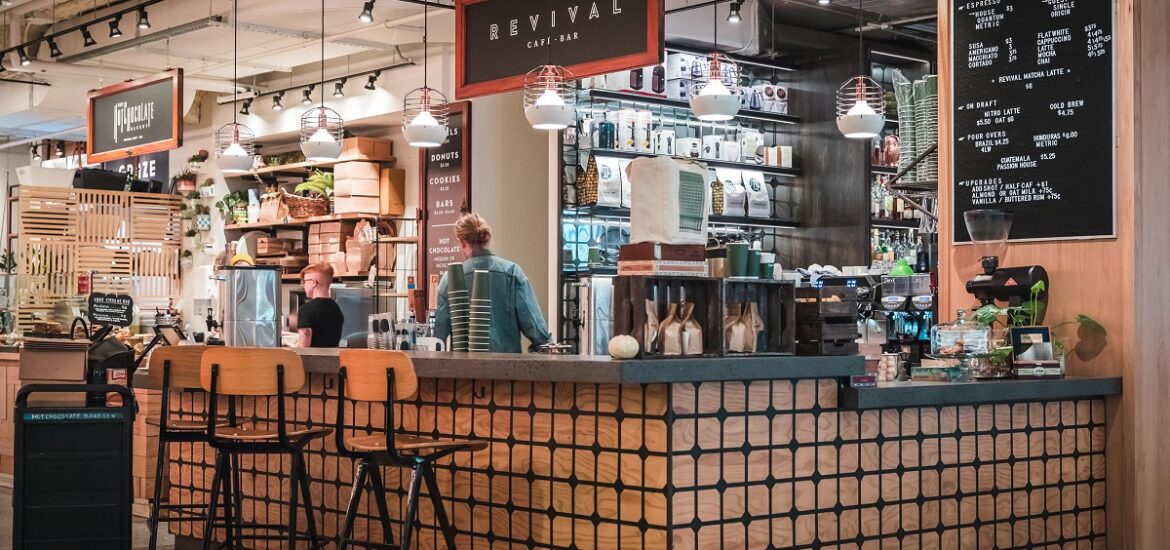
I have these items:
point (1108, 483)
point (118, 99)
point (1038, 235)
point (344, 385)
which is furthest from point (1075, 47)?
point (118, 99)

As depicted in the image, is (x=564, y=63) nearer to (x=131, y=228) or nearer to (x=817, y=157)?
(x=817, y=157)

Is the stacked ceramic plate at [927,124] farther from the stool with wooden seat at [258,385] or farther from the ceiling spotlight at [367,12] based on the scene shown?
the ceiling spotlight at [367,12]

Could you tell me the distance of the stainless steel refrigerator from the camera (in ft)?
22.2

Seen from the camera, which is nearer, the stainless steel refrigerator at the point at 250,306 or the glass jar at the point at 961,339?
the glass jar at the point at 961,339

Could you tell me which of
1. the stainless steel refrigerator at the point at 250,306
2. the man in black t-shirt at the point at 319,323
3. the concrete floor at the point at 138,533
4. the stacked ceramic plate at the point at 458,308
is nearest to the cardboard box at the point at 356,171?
the man in black t-shirt at the point at 319,323

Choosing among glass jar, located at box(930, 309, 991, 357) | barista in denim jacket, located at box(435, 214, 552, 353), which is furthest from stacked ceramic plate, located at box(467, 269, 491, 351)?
glass jar, located at box(930, 309, 991, 357)

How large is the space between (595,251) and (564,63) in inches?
115

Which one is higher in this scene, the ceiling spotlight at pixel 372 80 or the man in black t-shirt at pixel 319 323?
the ceiling spotlight at pixel 372 80

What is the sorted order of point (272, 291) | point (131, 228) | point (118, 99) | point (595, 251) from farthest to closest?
point (131, 228), point (118, 99), point (595, 251), point (272, 291)

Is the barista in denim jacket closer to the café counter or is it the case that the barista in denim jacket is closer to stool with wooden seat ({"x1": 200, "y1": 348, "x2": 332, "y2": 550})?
the café counter

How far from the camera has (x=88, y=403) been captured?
5.39m

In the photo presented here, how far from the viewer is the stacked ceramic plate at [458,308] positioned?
5945 mm

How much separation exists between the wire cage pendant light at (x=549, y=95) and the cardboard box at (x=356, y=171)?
4.82 metres

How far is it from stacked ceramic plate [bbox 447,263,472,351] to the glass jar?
2.02 m
